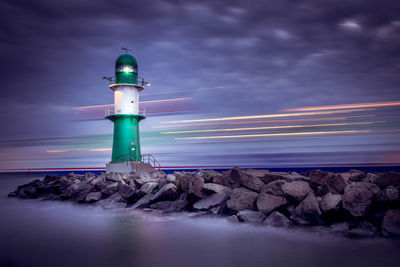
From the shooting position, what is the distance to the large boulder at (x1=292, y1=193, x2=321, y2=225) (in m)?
7.94

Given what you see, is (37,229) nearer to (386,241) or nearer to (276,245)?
(276,245)

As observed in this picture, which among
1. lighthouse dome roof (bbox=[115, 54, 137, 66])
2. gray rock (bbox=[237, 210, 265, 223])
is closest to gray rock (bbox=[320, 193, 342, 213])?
gray rock (bbox=[237, 210, 265, 223])

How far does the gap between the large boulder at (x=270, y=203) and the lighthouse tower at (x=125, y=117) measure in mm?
11883

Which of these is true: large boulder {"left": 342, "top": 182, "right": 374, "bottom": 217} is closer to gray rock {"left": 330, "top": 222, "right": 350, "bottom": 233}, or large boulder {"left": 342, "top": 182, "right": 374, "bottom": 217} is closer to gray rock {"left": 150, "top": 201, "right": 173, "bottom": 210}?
gray rock {"left": 330, "top": 222, "right": 350, "bottom": 233}

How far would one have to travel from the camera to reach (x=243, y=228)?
8.47m

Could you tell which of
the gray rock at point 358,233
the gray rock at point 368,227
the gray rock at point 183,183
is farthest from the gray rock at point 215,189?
the gray rock at point 368,227

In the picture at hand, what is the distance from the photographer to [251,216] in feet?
28.5

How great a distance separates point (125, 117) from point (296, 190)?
13.7 meters

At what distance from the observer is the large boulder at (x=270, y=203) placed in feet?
28.4

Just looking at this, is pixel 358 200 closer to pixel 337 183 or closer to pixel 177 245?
pixel 337 183

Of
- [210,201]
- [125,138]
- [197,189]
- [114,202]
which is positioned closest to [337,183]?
[210,201]

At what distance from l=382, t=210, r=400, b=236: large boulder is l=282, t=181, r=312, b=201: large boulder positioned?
6.41ft

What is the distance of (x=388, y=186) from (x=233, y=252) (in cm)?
404

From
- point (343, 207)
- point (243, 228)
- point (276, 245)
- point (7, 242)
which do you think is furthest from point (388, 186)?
point (7, 242)
